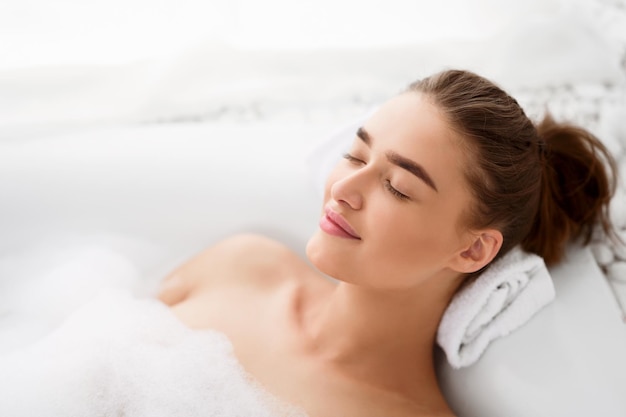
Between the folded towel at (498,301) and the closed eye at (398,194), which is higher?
the closed eye at (398,194)

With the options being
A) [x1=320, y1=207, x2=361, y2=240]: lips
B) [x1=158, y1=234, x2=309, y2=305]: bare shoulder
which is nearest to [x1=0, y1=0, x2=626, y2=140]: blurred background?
[x1=158, y1=234, x2=309, y2=305]: bare shoulder

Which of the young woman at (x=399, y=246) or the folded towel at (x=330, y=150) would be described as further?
the folded towel at (x=330, y=150)

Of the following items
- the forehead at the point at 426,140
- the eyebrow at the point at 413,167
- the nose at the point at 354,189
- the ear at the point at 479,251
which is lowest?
the ear at the point at 479,251

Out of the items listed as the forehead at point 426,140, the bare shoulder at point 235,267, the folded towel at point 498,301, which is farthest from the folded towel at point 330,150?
the folded towel at point 498,301

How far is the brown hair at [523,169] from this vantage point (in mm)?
1046

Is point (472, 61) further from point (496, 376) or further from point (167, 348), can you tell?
point (167, 348)

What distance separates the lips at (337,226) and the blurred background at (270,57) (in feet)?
2.18

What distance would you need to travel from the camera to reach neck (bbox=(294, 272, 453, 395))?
1.18 m

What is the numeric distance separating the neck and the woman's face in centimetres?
10

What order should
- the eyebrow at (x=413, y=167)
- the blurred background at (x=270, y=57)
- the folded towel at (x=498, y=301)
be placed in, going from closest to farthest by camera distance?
the eyebrow at (x=413, y=167) → the folded towel at (x=498, y=301) → the blurred background at (x=270, y=57)

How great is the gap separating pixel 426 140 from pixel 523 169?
0.64 ft

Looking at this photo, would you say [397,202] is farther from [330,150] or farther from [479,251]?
[330,150]

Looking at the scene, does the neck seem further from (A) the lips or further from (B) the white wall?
(B) the white wall

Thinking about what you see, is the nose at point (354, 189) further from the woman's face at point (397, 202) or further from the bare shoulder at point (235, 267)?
the bare shoulder at point (235, 267)
